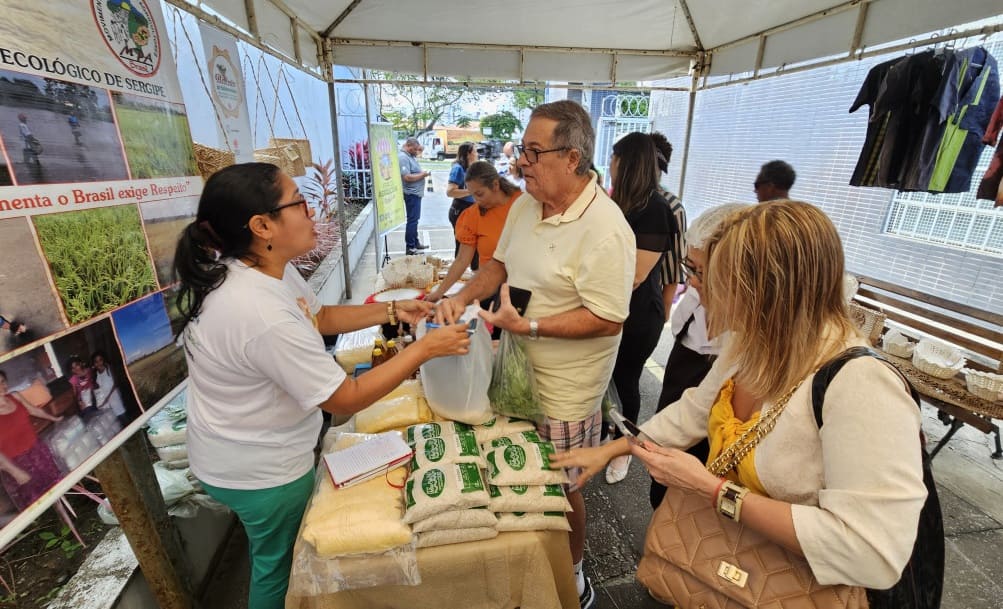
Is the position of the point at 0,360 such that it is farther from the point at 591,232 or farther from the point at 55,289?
the point at 591,232

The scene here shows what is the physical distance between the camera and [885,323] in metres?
3.77

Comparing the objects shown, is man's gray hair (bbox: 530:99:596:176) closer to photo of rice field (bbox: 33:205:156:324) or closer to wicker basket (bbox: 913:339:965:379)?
photo of rice field (bbox: 33:205:156:324)

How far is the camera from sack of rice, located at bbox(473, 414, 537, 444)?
1.61 metres

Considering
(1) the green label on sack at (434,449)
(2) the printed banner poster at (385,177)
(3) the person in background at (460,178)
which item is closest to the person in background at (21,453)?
(1) the green label on sack at (434,449)

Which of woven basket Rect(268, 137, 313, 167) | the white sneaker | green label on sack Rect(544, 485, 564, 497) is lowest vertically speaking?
the white sneaker

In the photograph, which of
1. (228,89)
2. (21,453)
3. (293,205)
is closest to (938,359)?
(293,205)

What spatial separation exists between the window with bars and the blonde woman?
4.26m

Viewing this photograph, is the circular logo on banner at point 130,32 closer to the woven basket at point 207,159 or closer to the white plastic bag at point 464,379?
the woven basket at point 207,159

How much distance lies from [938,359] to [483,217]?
337 centimetres

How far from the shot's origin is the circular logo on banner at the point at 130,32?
128cm

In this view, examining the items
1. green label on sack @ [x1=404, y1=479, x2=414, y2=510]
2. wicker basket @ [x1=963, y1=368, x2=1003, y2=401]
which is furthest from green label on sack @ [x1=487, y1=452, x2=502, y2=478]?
wicker basket @ [x1=963, y1=368, x2=1003, y2=401]

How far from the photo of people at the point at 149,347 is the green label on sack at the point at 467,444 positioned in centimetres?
106

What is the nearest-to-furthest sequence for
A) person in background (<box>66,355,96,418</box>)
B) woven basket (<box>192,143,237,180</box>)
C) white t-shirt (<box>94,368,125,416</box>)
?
person in background (<box>66,355,96,418</box>) < white t-shirt (<box>94,368,125,416</box>) < woven basket (<box>192,143,237,180</box>)

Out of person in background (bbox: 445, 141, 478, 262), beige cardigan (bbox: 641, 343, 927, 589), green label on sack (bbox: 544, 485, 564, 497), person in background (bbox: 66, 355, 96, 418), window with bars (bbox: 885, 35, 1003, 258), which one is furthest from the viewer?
person in background (bbox: 445, 141, 478, 262)
